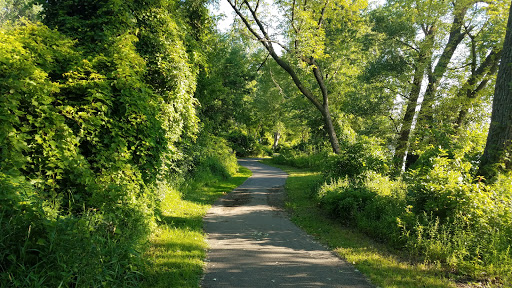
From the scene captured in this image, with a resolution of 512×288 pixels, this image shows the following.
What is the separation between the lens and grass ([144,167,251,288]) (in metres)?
4.58

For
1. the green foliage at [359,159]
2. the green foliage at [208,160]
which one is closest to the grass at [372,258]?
the green foliage at [359,159]

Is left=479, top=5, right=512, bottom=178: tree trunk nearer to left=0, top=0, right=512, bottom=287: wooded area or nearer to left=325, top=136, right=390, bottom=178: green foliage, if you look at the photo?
left=0, top=0, right=512, bottom=287: wooded area

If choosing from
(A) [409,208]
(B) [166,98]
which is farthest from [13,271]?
(A) [409,208]

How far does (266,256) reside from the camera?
5.77m

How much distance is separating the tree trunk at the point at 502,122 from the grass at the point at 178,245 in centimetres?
686

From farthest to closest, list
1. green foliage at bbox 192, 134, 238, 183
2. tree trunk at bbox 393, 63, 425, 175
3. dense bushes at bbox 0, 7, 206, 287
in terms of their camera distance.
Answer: green foliage at bbox 192, 134, 238, 183 → tree trunk at bbox 393, 63, 425, 175 → dense bushes at bbox 0, 7, 206, 287

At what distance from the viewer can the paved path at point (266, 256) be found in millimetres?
4695

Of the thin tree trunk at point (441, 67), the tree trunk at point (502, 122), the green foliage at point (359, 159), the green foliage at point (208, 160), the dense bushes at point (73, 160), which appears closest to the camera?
the dense bushes at point (73, 160)

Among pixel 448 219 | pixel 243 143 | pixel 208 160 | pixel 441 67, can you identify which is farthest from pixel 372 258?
pixel 243 143

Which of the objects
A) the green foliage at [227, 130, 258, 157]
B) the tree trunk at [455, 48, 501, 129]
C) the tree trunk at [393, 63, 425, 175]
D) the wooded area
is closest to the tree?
the wooded area

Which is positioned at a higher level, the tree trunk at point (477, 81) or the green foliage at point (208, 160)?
the tree trunk at point (477, 81)

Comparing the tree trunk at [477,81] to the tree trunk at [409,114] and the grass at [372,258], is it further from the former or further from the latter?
the grass at [372,258]

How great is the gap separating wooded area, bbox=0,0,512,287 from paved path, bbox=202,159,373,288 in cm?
148

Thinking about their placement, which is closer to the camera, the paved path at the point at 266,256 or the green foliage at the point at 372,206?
the paved path at the point at 266,256
